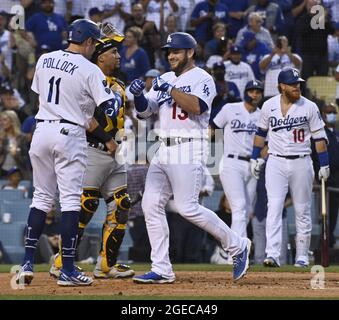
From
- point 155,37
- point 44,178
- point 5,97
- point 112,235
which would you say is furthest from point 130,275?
point 155,37

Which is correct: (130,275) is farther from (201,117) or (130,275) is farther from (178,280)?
(201,117)

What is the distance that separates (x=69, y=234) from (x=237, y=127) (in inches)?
200

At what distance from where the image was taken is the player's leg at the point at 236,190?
471 inches

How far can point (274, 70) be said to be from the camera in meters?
14.8

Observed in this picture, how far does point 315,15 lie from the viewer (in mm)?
15344

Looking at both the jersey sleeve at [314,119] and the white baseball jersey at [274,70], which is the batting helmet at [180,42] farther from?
the white baseball jersey at [274,70]

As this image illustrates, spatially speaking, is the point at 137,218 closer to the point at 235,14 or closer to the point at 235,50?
the point at 235,50

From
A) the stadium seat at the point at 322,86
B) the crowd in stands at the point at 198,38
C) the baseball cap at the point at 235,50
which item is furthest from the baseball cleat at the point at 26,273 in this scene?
the stadium seat at the point at 322,86

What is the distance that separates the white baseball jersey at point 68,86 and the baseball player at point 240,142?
4.66 meters

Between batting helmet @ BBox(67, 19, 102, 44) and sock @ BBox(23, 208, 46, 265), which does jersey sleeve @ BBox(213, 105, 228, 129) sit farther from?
sock @ BBox(23, 208, 46, 265)

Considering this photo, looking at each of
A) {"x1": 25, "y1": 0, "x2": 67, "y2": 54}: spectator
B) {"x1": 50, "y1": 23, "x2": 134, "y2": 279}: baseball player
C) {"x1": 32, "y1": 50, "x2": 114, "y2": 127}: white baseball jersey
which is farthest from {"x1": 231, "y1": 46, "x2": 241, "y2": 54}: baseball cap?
{"x1": 32, "y1": 50, "x2": 114, "y2": 127}: white baseball jersey

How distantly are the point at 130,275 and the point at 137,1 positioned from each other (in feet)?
27.1

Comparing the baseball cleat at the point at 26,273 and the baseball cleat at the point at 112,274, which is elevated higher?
the baseball cleat at the point at 26,273

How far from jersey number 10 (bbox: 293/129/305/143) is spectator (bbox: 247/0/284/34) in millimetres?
5108
